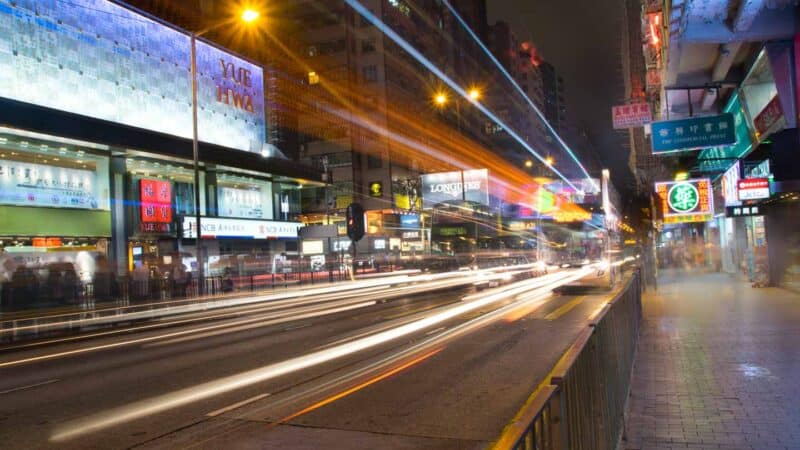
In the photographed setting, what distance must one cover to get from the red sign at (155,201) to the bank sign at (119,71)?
115 inches

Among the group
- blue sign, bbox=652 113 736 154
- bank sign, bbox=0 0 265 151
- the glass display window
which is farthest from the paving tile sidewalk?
bank sign, bbox=0 0 265 151

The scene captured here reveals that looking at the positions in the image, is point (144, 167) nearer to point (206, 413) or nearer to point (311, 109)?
point (206, 413)

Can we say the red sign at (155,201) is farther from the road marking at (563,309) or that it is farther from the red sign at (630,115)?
the red sign at (630,115)

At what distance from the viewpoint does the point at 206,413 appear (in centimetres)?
732

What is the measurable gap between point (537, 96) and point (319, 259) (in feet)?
399

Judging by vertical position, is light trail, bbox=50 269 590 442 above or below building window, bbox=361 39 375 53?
below

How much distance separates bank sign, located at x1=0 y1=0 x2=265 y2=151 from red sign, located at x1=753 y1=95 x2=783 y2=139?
26546 mm

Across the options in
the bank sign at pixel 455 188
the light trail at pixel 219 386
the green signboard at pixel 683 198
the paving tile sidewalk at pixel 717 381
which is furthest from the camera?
the bank sign at pixel 455 188

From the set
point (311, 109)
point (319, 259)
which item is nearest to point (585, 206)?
point (319, 259)

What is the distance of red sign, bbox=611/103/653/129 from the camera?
2142 centimetres

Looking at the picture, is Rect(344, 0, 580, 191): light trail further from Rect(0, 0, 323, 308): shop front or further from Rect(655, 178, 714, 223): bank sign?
Rect(655, 178, 714, 223): bank sign

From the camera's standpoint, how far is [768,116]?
14.6m

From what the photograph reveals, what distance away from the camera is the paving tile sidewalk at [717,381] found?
5.74 meters

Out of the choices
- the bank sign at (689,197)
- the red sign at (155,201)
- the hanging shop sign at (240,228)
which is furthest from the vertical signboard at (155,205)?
the bank sign at (689,197)
